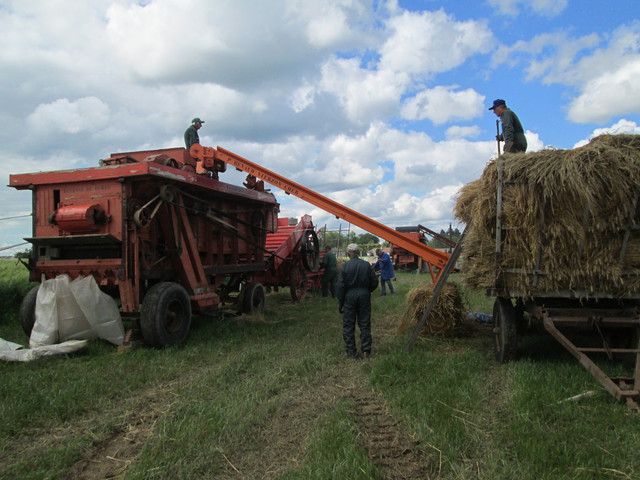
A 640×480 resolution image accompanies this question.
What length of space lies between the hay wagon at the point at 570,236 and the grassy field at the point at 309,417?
72cm

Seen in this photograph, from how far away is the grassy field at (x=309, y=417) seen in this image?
9.93 ft

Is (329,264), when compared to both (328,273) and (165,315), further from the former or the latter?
(165,315)

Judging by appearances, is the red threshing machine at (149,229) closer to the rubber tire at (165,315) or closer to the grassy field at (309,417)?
the rubber tire at (165,315)

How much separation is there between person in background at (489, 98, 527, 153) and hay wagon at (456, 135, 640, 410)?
142 centimetres

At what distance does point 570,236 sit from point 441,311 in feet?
8.49

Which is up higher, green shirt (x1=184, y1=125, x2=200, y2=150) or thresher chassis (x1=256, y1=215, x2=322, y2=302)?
green shirt (x1=184, y1=125, x2=200, y2=150)

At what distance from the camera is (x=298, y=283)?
1217 cm

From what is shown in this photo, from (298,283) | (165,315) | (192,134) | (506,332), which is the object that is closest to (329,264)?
(298,283)

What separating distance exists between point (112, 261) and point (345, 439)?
4.33m

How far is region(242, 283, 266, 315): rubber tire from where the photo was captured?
9.35 metres

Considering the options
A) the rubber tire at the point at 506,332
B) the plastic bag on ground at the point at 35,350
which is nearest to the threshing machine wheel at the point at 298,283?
the plastic bag on ground at the point at 35,350

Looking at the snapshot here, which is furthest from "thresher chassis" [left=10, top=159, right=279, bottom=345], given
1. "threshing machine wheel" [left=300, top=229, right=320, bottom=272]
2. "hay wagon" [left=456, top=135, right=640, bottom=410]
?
"threshing machine wheel" [left=300, top=229, right=320, bottom=272]

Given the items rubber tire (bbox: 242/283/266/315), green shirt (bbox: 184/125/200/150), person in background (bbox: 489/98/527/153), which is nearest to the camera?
person in background (bbox: 489/98/527/153)

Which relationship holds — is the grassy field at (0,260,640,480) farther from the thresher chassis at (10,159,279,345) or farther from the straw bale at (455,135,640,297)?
the straw bale at (455,135,640,297)
